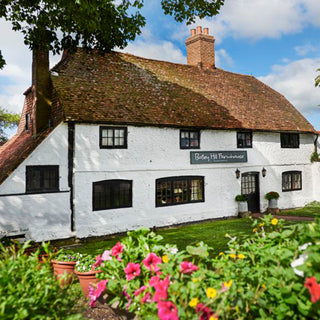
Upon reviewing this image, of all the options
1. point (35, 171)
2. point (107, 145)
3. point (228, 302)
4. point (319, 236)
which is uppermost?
point (107, 145)

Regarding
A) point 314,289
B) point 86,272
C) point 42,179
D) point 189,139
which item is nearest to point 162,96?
point 189,139

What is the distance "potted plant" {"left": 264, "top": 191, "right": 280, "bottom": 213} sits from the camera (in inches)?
691

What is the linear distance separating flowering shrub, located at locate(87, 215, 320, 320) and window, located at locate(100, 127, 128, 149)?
900cm

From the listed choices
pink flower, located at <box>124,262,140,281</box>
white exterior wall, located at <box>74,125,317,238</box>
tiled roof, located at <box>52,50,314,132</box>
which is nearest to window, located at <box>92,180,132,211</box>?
white exterior wall, located at <box>74,125,317,238</box>

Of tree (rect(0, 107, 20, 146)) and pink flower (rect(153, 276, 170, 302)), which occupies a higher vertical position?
tree (rect(0, 107, 20, 146))

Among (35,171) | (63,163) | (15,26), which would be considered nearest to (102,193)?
(63,163)

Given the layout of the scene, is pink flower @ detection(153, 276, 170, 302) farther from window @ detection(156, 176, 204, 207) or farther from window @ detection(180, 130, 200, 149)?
window @ detection(180, 130, 200, 149)

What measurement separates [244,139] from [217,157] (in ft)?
8.85

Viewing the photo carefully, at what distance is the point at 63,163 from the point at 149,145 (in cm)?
416

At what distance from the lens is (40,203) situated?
1104cm

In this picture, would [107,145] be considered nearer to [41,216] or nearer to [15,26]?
[41,216]

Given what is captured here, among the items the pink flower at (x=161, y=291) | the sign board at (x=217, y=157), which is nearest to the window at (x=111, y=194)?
the sign board at (x=217, y=157)

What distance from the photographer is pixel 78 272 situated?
586cm

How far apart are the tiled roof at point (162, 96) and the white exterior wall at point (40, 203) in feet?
4.82
